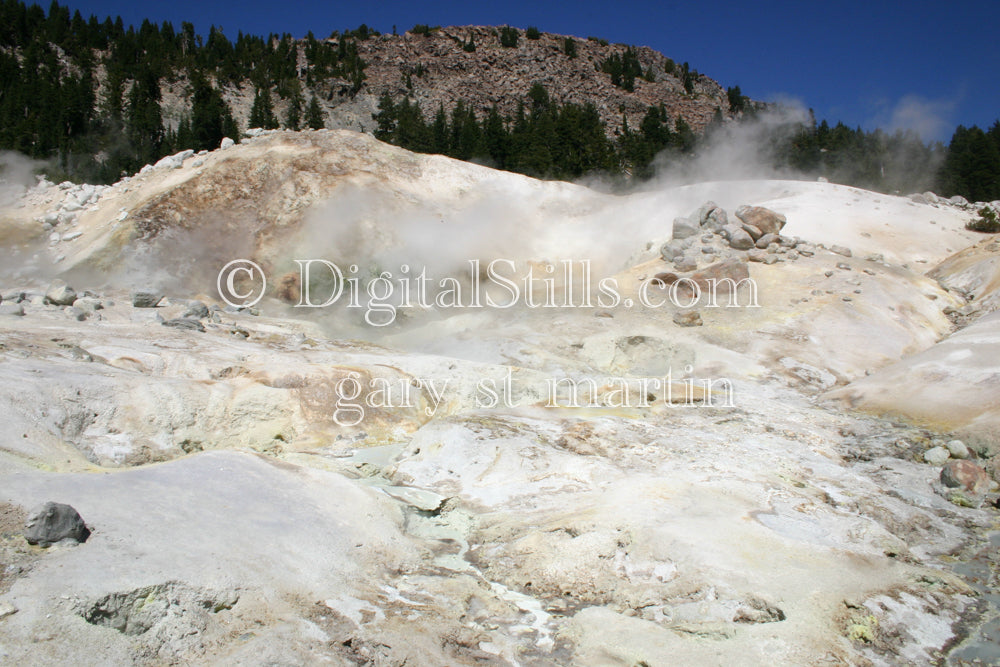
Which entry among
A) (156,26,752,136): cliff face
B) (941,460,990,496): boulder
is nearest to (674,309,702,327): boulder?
(941,460,990,496): boulder

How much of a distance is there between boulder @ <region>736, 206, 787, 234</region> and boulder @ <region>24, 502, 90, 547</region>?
46.7ft

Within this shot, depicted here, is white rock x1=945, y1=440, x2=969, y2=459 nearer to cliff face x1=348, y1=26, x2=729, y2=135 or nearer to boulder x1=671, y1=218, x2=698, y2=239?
boulder x1=671, y1=218, x2=698, y2=239

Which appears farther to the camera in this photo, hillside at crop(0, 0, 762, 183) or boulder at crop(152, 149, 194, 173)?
hillside at crop(0, 0, 762, 183)

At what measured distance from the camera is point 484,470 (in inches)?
227

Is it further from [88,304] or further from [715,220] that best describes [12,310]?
[715,220]

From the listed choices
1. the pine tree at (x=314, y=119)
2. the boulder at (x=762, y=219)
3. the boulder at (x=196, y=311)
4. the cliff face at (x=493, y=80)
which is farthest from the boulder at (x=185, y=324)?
the cliff face at (x=493, y=80)

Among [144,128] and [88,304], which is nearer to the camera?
[88,304]

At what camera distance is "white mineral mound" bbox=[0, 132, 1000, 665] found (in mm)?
3127

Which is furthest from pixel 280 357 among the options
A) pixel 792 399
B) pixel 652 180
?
pixel 652 180

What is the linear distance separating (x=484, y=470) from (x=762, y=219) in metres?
11.4

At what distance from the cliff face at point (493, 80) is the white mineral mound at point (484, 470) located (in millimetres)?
49262

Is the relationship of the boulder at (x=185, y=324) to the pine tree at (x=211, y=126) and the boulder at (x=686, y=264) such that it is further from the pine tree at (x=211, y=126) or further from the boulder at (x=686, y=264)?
the pine tree at (x=211, y=126)

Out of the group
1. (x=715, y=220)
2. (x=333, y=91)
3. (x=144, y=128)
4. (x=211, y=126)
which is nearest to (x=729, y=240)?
(x=715, y=220)

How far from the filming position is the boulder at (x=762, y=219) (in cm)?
1470
